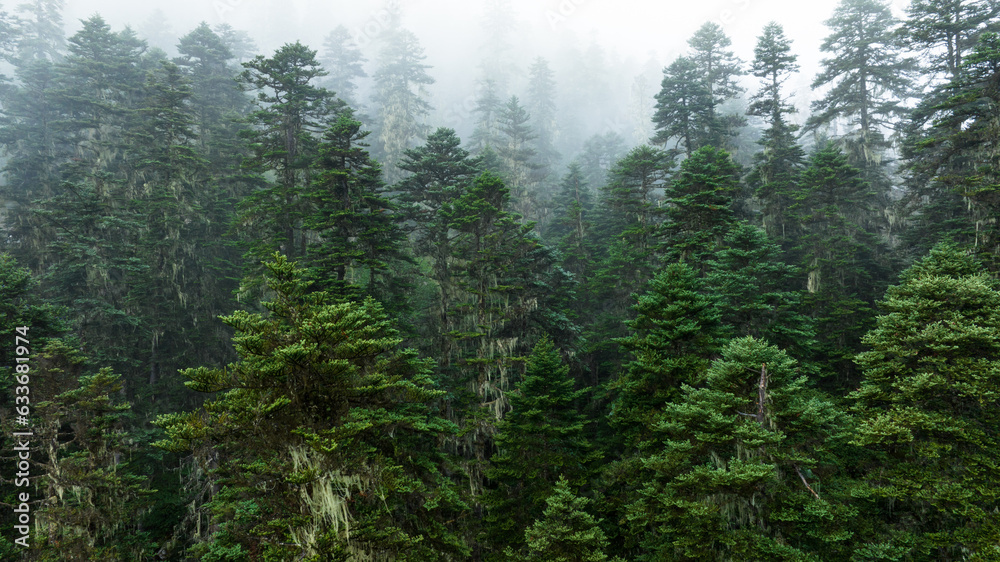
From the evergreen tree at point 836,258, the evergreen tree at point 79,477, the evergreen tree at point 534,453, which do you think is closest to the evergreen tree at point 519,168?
the evergreen tree at point 836,258

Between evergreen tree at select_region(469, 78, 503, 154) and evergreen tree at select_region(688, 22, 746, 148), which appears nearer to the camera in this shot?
evergreen tree at select_region(688, 22, 746, 148)

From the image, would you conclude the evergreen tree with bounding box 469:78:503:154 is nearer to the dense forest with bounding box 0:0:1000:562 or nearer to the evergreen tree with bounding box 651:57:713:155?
the dense forest with bounding box 0:0:1000:562

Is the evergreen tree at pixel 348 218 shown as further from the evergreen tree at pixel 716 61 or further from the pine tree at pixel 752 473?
the evergreen tree at pixel 716 61

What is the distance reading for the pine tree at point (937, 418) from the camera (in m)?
8.57

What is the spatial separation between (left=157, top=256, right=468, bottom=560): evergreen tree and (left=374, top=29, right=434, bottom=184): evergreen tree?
104 feet

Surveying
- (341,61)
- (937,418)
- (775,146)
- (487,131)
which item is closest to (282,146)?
(937,418)

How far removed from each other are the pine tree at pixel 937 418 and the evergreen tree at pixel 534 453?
26.5 feet

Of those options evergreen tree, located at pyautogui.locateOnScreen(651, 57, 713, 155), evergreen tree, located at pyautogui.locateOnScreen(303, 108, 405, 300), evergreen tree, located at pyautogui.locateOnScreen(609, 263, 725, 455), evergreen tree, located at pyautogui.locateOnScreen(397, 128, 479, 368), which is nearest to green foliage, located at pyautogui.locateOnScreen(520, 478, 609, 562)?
evergreen tree, located at pyautogui.locateOnScreen(609, 263, 725, 455)

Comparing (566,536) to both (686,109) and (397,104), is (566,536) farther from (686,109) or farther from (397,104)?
(397,104)

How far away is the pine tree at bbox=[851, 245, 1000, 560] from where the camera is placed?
8.57m

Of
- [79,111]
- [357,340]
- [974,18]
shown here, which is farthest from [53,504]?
[974,18]

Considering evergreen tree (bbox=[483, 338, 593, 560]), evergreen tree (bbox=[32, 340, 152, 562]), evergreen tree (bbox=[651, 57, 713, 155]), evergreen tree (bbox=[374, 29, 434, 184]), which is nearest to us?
evergreen tree (bbox=[32, 340, 152, 562])

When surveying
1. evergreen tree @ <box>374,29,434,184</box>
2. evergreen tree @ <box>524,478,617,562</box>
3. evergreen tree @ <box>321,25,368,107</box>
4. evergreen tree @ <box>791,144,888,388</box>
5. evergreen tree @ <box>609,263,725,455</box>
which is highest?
evergreen tree @ <box>321,25,368,107</box>

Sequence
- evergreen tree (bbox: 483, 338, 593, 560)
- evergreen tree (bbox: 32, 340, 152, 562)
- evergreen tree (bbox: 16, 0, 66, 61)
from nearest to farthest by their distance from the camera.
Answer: evergreen tree (bbox: 32, 340, 152, 562), evergreen tree (bbox: 483, 338, 593, 560), evergreen tree (bbox: 16, 0, 66, 61)
